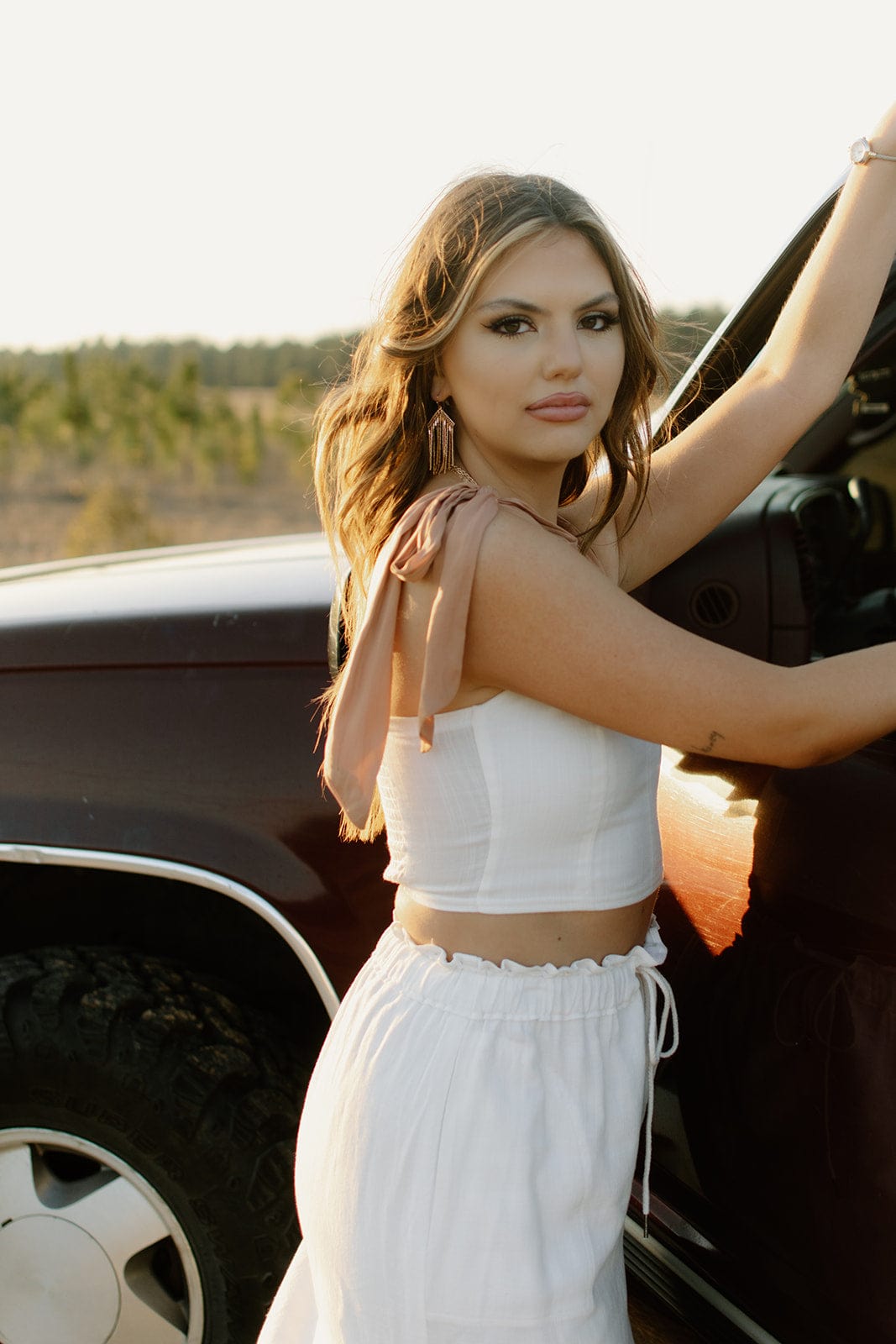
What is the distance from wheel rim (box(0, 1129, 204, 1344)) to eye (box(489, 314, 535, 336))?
142 cm

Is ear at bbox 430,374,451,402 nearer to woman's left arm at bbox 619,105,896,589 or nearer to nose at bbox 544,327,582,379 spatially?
nose at bbox 544,327,582,379

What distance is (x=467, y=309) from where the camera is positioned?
1602 mm

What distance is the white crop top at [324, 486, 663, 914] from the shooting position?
5.00 feet

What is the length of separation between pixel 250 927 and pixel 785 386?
127 cm

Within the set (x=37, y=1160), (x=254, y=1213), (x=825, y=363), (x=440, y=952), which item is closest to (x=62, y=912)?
(x=37, y=1160)

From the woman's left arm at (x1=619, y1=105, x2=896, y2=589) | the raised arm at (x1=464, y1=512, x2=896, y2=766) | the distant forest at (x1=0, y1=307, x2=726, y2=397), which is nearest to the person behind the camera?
the raised arm at (x1=464, y1=512, x2=896, y2=766)

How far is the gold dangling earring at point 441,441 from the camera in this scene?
1.71 metres

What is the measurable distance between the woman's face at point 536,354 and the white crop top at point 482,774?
0.13 metres

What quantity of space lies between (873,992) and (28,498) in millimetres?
27024

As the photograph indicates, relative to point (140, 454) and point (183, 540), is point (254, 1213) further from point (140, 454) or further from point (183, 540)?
point (140, 454)

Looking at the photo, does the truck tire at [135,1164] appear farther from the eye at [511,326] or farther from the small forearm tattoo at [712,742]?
the eye at [511,326]

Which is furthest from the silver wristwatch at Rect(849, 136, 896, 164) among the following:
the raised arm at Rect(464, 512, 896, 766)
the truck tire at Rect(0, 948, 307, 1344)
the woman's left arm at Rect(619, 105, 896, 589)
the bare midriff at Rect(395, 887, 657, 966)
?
Result: the truck tire at Rect(0, 948, 307, 1344)

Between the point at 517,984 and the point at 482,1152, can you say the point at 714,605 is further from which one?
the point at 482,1152

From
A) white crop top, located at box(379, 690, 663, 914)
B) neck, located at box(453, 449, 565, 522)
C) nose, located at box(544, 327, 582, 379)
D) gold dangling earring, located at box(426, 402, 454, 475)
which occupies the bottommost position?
white crop top, located at box(379, 690, 663, 914)
